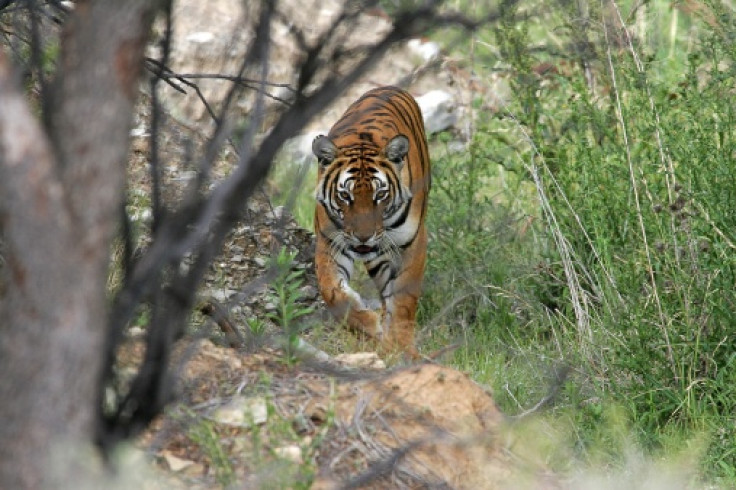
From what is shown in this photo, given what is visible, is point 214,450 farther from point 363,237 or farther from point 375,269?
point 375,269

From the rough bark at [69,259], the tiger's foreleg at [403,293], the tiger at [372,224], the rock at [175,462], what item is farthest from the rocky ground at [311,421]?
the tiger at [372,224]

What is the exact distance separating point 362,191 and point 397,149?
342 millimetres

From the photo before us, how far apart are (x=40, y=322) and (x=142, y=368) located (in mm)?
653

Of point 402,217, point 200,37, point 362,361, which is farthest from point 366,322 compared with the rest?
point 200,37

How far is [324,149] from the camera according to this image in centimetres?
666

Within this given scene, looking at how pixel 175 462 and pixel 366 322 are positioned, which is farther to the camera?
pixel 366 322

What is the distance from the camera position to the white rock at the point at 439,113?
32.5 feet

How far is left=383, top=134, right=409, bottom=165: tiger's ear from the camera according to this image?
6617 millimetres

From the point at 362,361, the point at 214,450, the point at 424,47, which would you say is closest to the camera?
the point at 214,450

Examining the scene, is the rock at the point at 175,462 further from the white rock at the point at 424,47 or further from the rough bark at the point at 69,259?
the white rock at the point at 424,47

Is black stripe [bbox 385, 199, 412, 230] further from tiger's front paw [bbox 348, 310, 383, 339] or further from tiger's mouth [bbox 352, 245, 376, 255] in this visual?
tiger's front paw [bbox 348, 310, 383, 339]

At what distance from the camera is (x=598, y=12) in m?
5.68

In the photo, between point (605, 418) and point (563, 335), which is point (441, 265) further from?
point (605, 418)

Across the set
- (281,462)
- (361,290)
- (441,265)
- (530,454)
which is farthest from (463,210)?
(281,462)
